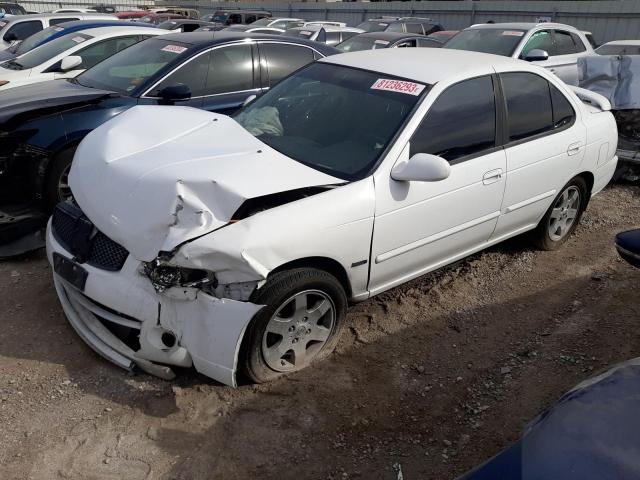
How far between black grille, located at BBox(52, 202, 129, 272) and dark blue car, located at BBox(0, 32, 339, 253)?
1.21m

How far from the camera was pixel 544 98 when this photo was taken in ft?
14.5

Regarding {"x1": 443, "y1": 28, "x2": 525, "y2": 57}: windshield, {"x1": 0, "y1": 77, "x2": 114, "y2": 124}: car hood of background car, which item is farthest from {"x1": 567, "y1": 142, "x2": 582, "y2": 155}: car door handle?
{"x1": 443, "y1": 28, "x2": 525, "y2": 57}: windshield

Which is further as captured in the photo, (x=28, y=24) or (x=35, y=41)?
(x=28, y=24)

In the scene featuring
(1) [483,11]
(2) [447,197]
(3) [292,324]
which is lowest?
(3) [292,324]

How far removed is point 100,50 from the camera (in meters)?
7.91

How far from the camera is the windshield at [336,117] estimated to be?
3486 millimetres

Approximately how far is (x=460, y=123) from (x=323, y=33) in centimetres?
1078

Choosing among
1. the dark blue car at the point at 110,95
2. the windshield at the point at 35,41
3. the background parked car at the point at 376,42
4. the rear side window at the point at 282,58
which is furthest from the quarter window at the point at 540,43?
the windshield at the point at 35,41

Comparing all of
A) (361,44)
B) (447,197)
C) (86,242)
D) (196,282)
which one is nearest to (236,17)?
(361,44)

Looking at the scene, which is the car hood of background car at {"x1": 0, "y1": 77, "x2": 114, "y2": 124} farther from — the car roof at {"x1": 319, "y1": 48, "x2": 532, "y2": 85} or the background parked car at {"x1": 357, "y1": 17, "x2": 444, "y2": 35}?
the background parked car at {"x1": 357, "y1": 17, "x2": 444, "y2": 35}

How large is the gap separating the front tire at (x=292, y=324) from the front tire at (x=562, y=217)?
7.57 ft

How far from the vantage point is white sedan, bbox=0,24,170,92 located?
754 centimetres

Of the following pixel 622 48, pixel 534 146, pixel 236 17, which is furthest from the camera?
pixel 236 17

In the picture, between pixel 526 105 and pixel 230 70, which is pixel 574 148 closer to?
pixel 526 105
